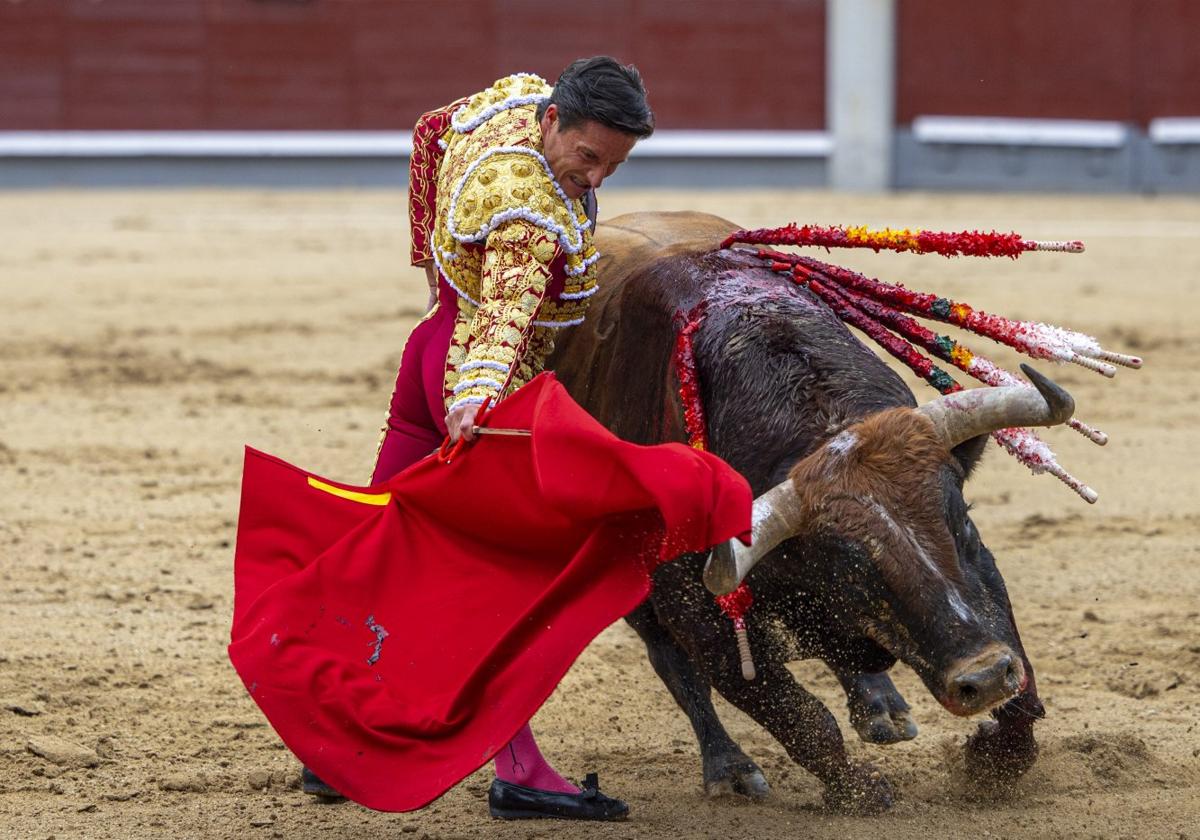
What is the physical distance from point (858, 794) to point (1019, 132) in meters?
10.4

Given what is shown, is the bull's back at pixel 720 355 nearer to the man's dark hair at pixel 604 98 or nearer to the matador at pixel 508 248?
the matador at pixel 508 248

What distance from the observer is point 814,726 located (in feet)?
8.76

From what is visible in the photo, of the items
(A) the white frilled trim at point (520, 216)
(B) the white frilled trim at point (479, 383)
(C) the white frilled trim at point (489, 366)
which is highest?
(A) the white frilled trim at point (520, 216)

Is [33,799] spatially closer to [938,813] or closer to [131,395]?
[938,813]

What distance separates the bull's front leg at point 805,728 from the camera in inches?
105

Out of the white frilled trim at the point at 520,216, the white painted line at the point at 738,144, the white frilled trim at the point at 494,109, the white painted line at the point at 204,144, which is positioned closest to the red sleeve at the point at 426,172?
the white frilled trim at the point at 494,109

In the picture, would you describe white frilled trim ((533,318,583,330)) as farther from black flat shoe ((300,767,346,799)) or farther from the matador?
black flat shoe ((300,767,346,799))

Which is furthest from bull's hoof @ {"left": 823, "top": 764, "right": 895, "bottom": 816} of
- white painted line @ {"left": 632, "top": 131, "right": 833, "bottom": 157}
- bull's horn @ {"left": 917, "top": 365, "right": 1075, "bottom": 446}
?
white painted line @ {"left": 632, "top": 131, "right": 833, "bottom": 157}

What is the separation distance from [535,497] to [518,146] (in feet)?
1.69

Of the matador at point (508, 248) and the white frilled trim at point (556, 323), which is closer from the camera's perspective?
the matador at point (508, 248)

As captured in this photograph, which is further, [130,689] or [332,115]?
[332,115]

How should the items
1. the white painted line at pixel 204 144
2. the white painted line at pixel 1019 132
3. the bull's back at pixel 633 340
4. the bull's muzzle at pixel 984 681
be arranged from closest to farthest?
1. the bull's muzzle at pixel 984 681
2. the bull's back at pixel 633 340
3. the white painted line at pixel 1019 132
4. the white painted line at pixel 204 144

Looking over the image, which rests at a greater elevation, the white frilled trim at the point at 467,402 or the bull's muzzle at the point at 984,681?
the white frilled trim at the point at 467,402

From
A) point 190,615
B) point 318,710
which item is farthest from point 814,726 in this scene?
point 190,615
